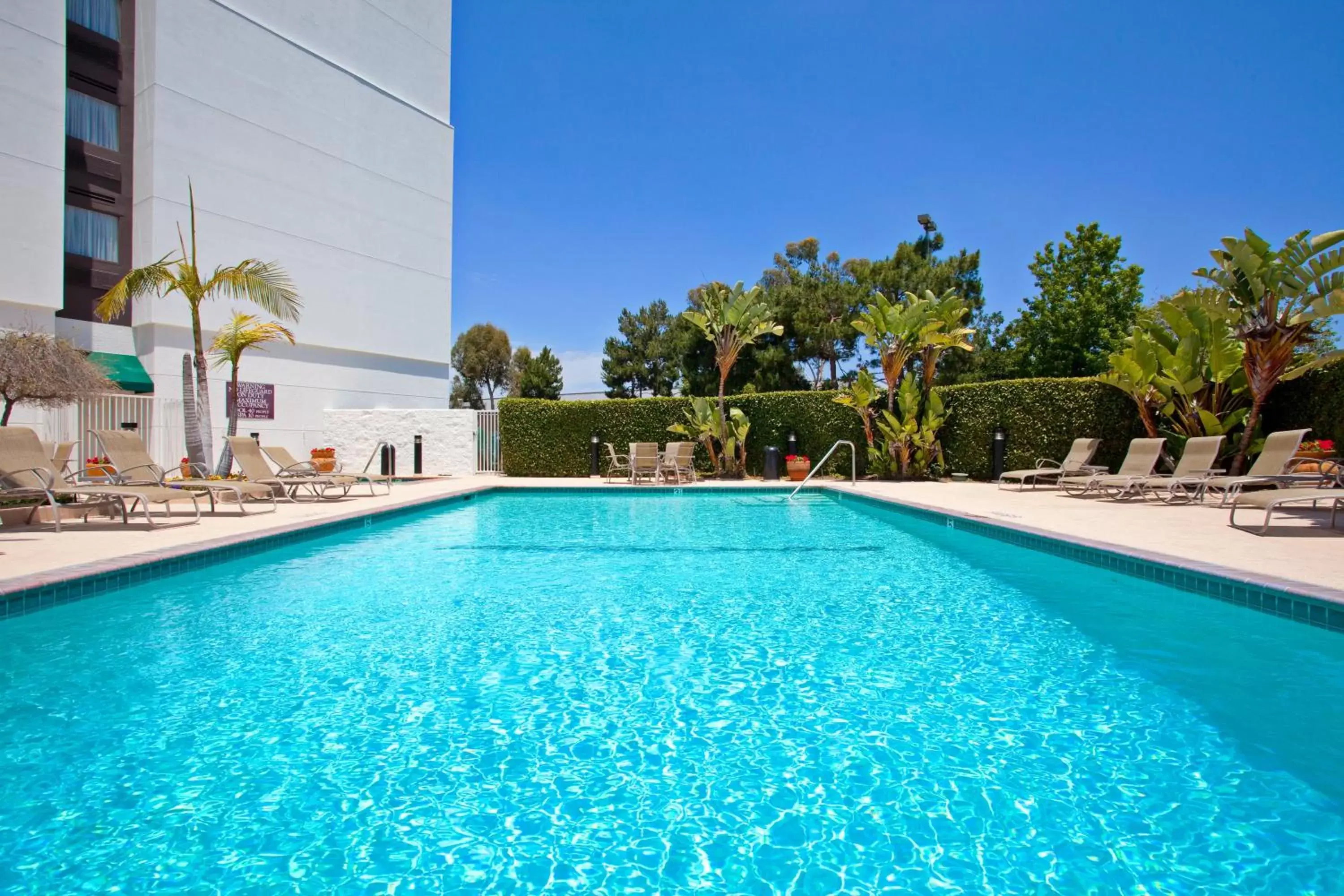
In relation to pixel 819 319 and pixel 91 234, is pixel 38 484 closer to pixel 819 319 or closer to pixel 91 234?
pixel 91 234

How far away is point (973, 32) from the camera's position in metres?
16.2

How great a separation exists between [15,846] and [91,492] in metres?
6.86

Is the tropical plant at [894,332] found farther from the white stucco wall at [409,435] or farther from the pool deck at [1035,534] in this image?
the white stucco wall at [409,435]

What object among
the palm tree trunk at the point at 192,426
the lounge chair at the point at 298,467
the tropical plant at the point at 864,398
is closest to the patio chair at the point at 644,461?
the tropical plant at the point at 864,398

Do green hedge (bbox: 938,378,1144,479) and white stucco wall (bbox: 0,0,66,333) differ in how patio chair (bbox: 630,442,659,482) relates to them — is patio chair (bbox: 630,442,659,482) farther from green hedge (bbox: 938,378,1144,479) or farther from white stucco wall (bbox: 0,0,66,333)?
white stucco wall (bbox: 0,0,66,333)

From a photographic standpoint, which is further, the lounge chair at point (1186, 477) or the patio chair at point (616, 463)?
the patio chair at point (616, 463)

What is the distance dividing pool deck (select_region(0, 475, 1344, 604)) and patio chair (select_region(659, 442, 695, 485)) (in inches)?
195

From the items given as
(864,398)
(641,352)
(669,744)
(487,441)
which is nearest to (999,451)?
(864,398)

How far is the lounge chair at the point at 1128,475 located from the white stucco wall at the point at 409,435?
15098 mm

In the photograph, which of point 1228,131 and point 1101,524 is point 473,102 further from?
point 1101,524

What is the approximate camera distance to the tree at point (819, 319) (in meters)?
32.2

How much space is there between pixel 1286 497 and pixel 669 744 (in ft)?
22.5

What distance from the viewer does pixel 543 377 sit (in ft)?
154

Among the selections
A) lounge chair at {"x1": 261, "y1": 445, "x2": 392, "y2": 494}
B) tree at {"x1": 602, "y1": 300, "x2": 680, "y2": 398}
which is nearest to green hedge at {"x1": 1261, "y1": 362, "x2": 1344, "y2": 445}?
lounge chair at {"x1": 261, "y1": 445, "x2": 392, "y2": 494}
